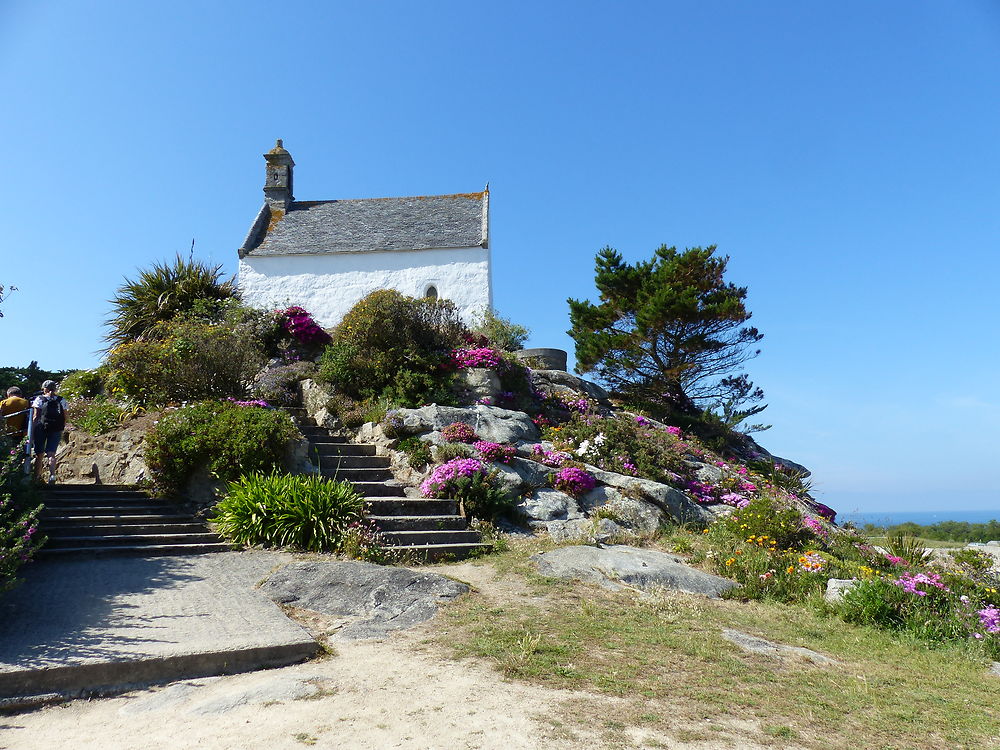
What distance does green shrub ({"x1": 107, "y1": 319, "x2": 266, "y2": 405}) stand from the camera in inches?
533

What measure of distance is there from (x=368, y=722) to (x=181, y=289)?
17.2 meters

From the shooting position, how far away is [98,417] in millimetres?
12789

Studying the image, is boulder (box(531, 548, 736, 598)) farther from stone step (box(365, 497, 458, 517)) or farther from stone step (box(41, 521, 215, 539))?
stone step (box(41, 521, 215, 539))

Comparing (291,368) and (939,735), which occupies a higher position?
(291,368)

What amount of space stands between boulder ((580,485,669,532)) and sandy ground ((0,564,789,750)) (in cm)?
652

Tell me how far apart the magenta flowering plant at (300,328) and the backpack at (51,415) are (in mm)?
6572

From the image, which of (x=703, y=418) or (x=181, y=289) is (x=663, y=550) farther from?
(x=181, y=289)

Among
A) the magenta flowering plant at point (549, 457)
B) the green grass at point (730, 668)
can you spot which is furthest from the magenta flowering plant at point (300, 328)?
the green grass at point (730, 668)

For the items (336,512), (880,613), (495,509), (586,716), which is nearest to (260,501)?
(336,512)

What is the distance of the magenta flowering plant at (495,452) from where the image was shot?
11797mm

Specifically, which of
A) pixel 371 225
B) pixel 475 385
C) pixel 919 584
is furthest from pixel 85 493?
pixel 371 225

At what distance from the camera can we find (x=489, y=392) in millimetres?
15102

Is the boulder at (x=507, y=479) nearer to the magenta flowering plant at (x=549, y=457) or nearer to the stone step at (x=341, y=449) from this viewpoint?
the magenta flowering plant at (x=549, y=457)

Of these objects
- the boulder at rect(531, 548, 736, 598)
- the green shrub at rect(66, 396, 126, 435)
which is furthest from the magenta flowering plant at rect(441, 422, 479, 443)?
the green shrub at rect(66, 396, 126, 435)
